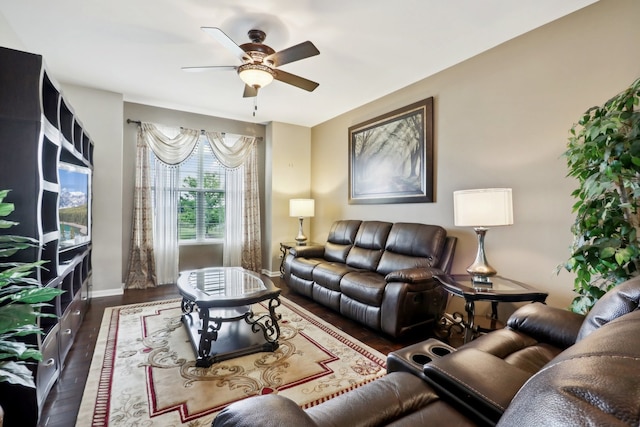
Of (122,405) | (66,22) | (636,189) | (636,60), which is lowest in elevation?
(122,405)

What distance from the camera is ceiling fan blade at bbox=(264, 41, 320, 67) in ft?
7.52

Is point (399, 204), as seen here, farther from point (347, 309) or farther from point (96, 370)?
point (96, 370)

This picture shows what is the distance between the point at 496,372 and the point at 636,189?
4.34 ft

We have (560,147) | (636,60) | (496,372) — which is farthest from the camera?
(560,147)

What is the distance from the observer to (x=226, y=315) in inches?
117

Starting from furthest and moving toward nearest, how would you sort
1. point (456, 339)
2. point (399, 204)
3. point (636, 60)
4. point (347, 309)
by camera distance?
point (399, 204) → point (347, 309) → point (456, 339) → point (636, 60)

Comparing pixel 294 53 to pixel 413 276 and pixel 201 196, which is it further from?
pixel 201 196

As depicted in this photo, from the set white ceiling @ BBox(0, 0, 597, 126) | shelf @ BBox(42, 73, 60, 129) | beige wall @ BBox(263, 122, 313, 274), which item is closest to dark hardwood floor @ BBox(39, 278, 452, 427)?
beige wall @ BBox(263, 122, 313, 274)

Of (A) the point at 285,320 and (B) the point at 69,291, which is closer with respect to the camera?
(B) the point at 69,291

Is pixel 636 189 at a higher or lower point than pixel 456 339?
higher

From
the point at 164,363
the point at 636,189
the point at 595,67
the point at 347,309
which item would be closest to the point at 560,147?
the point at 595,67

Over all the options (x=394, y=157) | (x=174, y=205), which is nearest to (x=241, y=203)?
(x=174, y=205)

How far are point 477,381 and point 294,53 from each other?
243 centimetres

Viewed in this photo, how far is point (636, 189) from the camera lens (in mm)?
1533
